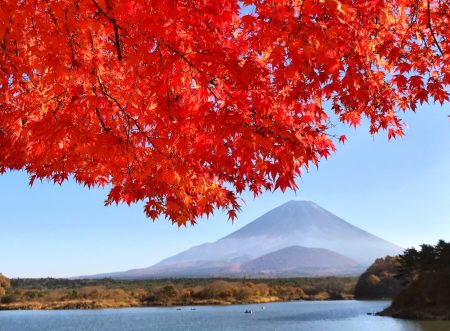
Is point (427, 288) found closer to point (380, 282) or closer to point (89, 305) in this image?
point (380, 282)

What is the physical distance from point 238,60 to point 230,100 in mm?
536

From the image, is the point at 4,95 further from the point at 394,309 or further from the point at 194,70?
the point at 394,309

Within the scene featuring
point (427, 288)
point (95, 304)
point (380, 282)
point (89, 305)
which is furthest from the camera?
point (95, 304)

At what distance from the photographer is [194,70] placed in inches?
227

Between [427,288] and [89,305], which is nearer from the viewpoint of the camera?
[427,288]

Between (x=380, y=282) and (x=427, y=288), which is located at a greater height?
(x=427, y=288)

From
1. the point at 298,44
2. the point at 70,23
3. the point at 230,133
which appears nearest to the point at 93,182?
the point at 70,23

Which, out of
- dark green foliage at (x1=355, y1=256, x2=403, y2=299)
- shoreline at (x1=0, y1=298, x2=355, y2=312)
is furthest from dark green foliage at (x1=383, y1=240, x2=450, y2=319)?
shoreline at (x1=0, y1=298, x2=355, y2=312)

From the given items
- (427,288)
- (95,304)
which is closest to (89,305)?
(95,304)

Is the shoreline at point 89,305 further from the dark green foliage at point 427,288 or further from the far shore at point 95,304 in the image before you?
the dark green foliage at point 427,288

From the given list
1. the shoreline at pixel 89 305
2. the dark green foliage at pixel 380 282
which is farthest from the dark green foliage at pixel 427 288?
the shoreline at pixel 89 305

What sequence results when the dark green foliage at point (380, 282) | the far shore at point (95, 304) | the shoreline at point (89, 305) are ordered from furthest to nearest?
the far shore at point (95, 304) → the shoreline at point (89, 305) → the dark green foliage at point (380, 282)

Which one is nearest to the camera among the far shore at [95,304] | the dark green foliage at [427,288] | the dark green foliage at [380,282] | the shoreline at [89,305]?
the dark green foliage at [427,288]

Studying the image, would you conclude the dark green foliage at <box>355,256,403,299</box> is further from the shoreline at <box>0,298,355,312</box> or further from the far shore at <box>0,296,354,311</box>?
the shoreline at <box>0,298,355,312</box>
